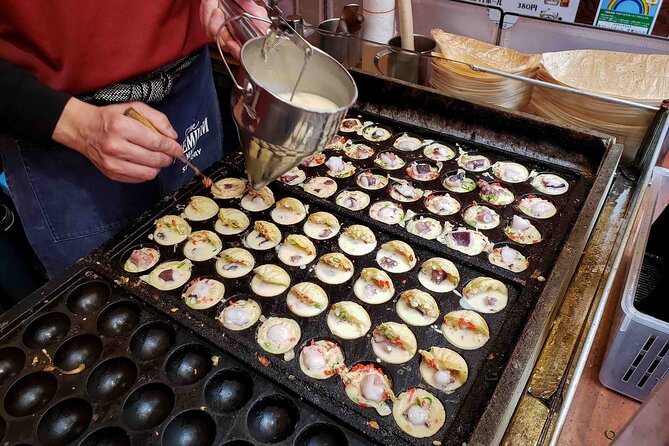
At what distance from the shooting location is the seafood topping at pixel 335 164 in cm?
250

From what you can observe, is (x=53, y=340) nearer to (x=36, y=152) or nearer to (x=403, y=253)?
(x=36, y=152)

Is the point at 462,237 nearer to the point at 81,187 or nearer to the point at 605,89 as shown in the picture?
the point at 605,89

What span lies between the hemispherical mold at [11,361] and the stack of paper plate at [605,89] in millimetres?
2701

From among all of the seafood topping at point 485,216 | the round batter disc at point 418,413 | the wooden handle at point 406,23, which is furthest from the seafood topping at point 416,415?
the wooden handle at point 406,23

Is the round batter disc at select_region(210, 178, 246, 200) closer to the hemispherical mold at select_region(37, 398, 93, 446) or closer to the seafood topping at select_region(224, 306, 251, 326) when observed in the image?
the seafood topping at select_region(224, 306, 251, 326)

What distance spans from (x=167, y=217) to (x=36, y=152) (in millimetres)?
646

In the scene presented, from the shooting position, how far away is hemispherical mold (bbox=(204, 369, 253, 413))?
158cm

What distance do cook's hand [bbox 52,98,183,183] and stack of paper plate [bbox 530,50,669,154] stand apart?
2027mm

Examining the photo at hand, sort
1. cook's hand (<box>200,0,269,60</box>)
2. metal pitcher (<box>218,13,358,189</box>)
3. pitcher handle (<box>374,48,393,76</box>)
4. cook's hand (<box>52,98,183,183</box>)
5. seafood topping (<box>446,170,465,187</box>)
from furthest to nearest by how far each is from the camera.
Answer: pitcher handle (<box>374,48,393,76</box>) < seafood topping (<box>446,170,465,187</box>) < cook's hand (<box>200,0,269,60</box>) < cook's hand (<box>52,98,183,183</box>) < metal pitcher (<box>218,13,358,189</box>)

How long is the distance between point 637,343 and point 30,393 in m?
2.07

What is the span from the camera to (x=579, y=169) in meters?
2.41

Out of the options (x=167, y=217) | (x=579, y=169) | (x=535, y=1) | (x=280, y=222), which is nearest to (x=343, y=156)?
(x=280, y=222)

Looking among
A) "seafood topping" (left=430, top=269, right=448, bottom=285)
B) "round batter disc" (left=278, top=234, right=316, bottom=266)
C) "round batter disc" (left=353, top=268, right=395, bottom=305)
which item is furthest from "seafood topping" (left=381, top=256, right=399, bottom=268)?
"round batter disc" (left=278, top=234, right=316, bottom=266)

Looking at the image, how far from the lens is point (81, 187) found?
2326 mm
